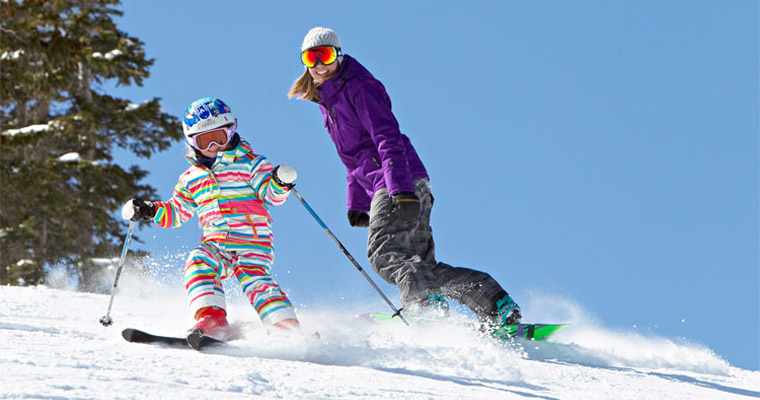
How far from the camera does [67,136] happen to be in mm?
15914

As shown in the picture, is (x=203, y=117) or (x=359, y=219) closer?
(x=203, y=117)

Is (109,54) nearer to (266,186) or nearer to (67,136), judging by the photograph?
(67,136)

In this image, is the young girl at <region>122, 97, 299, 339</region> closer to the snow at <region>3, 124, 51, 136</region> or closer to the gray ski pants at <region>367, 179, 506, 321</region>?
the gray ski pants at <region>367, 179, 506, 321</region>

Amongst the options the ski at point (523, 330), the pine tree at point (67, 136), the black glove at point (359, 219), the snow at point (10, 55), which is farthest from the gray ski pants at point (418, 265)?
the snow at point (10, 55)

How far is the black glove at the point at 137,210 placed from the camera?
4389 mm

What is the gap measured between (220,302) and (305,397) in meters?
1.68

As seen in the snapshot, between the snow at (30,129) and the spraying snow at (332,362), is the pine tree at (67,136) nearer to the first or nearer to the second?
the snow at (30,129)

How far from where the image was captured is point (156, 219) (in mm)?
4574

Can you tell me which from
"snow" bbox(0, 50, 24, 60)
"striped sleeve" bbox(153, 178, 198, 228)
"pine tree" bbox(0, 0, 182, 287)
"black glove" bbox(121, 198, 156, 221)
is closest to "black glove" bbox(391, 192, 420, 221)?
"striped sleeve" bbox(153, 178, 198, 228)

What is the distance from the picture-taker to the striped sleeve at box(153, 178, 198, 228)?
4.58 metres

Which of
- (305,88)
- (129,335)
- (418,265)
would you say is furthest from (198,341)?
(305,88)

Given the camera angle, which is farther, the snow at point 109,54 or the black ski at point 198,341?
Answer: the snow at point 109,54

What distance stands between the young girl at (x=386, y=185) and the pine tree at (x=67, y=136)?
36.5 ft

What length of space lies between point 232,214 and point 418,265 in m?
1.14
